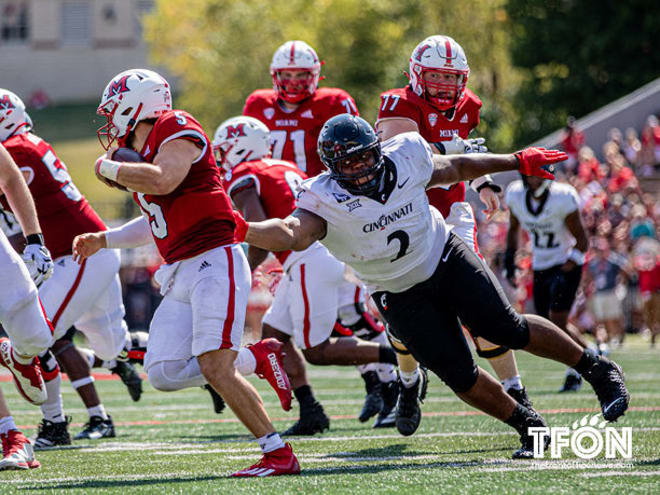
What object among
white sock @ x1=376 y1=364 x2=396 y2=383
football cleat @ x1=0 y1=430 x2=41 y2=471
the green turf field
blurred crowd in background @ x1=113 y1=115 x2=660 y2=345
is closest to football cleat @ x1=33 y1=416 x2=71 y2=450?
the green turf field

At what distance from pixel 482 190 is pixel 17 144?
8.23 ft

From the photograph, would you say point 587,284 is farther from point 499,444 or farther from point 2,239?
point 2,239

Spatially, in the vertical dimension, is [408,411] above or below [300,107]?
below

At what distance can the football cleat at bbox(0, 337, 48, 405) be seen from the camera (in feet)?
18.5

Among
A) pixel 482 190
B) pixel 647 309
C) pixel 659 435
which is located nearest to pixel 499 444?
pixel 659 435

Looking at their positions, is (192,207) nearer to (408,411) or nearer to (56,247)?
(408,411)

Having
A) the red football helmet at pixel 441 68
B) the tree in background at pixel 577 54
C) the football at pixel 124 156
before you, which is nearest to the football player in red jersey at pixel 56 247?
the football at pixel 124 156

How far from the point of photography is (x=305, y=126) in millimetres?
7680

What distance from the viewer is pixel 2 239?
512 centimetres

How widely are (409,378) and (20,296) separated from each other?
204cm

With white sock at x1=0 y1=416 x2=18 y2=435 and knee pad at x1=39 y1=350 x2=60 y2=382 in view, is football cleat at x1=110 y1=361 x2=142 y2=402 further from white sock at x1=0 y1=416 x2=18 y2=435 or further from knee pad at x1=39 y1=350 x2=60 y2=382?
white sock at x1=0 y1=416 x2=18 y2=435

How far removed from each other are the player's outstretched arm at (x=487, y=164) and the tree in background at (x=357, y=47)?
2572 cm

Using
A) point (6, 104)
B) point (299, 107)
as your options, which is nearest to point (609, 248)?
point (299, 107)

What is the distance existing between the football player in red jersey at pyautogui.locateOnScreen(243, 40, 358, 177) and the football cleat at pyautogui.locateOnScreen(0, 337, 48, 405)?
2598mm
